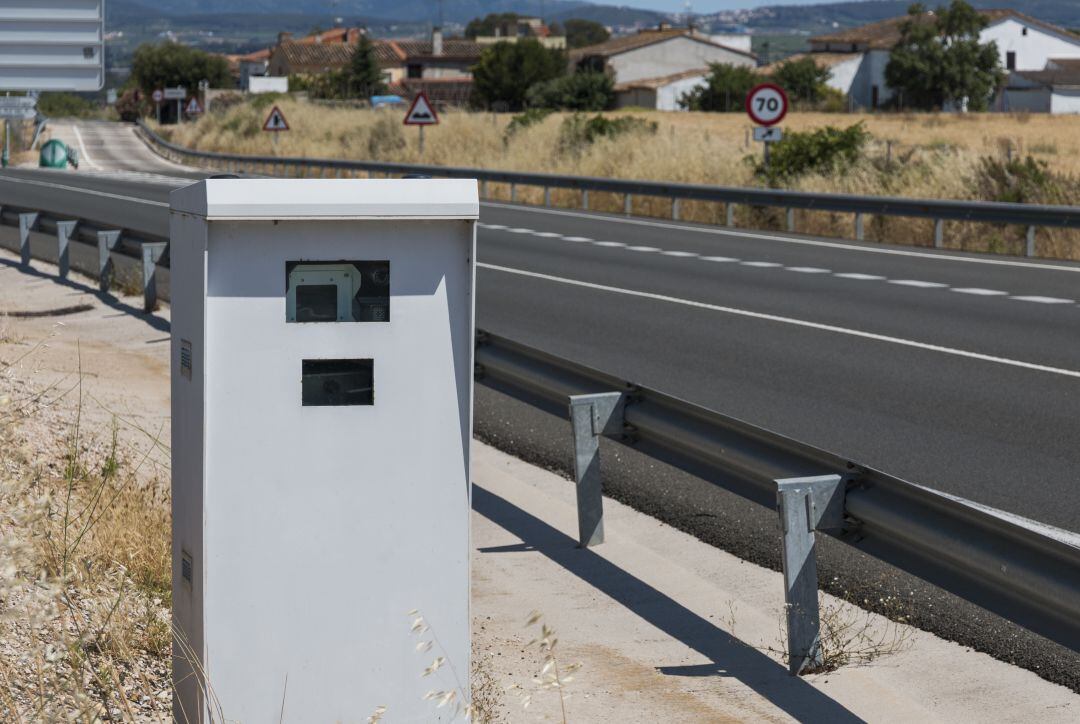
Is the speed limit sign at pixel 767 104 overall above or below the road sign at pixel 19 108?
above

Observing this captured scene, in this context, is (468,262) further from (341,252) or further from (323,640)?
(323,640)

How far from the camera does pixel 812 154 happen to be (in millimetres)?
27703

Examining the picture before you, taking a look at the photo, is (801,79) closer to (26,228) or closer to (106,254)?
(26,228)

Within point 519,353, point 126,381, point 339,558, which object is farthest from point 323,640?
point 126,381

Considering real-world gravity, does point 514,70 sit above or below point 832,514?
above

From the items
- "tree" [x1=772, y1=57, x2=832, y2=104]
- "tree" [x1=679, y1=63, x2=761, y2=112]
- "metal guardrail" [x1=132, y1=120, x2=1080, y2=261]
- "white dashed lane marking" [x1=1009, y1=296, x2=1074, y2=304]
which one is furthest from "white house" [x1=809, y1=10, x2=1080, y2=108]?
"white dashed lane marking" [x1=1009, y1=296, x2=1074, y2=304]

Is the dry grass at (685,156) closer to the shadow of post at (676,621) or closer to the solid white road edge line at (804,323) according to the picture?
the solid white road edge line at (804,323)

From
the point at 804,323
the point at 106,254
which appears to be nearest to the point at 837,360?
the point at 804,323

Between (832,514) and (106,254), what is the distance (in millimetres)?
11248

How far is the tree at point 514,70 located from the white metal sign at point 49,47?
4220 inches

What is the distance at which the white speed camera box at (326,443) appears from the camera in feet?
12.3

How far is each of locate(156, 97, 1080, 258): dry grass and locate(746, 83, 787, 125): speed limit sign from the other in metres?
1.34

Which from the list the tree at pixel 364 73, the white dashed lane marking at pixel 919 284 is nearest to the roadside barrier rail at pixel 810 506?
the white dashed lane marking at pixel 919 284

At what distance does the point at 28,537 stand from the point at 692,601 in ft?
8.19
